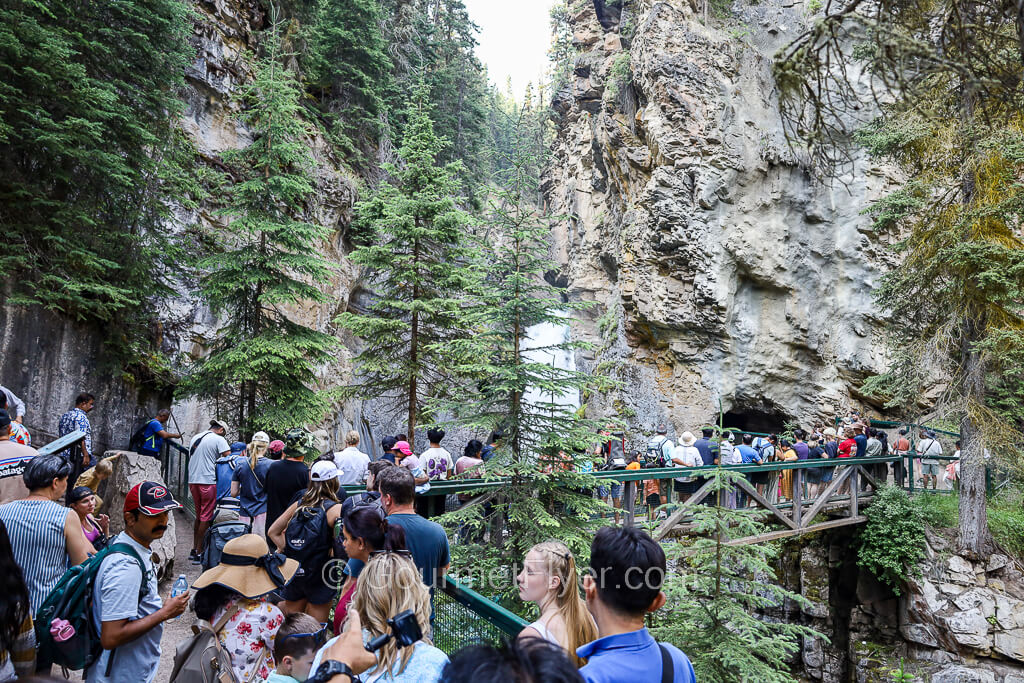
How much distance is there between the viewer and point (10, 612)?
78.1 inches

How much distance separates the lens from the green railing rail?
110 inches

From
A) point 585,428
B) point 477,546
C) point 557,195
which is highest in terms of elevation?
point 557,195

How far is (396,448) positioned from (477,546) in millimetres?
1445

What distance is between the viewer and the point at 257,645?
122 inches

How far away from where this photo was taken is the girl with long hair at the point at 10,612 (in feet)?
6.39

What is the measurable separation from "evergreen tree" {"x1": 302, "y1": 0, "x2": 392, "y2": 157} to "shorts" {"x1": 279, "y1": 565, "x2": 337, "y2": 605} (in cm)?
1906

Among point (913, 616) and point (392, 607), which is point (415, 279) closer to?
point (392, 607)

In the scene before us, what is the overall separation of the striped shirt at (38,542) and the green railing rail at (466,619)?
7.09ft

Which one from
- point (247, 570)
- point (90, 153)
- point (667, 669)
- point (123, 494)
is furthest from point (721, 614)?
point (90, 153)

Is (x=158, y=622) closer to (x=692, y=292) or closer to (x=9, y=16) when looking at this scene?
(x=9, y=16)

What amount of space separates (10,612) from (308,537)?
2.02 metres


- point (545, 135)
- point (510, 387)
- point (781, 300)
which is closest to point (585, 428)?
point (510, 387)

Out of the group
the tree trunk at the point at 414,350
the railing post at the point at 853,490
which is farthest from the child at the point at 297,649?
the railing post at the point at 853,490

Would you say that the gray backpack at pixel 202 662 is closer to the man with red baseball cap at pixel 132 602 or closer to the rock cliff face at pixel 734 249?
the man with red baseball cap at pixel 132 602
